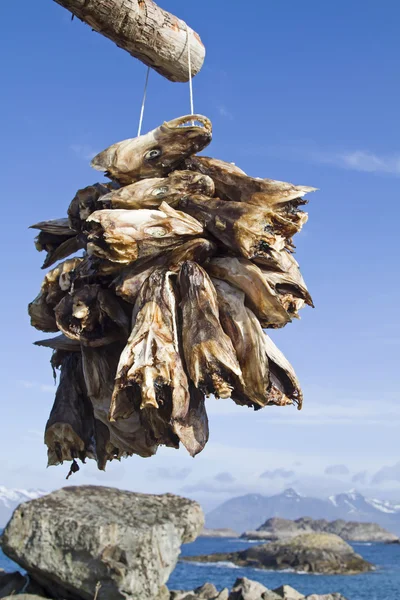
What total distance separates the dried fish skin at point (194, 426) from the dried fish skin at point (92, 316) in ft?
1.34

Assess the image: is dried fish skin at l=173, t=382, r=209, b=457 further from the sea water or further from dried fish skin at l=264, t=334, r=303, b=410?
the sea water

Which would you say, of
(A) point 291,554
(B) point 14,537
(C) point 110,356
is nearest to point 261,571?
(A) point 291,554

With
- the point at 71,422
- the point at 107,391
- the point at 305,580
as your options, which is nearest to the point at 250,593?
the point at 71,422

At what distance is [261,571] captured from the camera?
5984 centimetres

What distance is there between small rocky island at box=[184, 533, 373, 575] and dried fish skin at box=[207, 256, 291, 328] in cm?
5715

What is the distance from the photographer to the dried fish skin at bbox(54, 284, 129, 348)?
9.75 feet

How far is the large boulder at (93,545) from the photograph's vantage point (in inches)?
719

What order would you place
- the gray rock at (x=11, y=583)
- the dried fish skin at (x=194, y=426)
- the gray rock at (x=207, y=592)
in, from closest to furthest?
the dried fish skin at (x=194, y=426) → the gray rock at (x=11, y=583) → the gray rock at (x=207, y=592)

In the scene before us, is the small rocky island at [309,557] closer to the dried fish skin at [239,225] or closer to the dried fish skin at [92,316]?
the dried fish skin at [92,316]

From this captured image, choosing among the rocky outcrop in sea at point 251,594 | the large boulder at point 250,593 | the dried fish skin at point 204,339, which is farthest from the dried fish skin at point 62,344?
the large boulder at point 250,593

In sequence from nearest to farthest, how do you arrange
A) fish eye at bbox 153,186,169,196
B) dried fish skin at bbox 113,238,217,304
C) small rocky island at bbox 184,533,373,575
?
1. dried fish skin at bbox 113,238,217,304
2. fish eye at bbox 153,186,169,196
3. small rocky island at bbox 184,533,373,575

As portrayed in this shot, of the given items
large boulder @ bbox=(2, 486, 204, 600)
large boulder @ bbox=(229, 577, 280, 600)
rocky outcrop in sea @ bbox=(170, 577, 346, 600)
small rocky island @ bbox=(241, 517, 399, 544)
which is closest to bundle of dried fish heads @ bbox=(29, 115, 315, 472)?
large boulder @ bbox=(2, 486, 204, 600)

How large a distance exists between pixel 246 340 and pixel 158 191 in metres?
0.71

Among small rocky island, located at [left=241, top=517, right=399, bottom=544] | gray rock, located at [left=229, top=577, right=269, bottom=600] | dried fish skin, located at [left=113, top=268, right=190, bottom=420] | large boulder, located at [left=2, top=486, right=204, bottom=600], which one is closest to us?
dried fish skin, located at [left=113, top=268, right=190, bottom=420]
